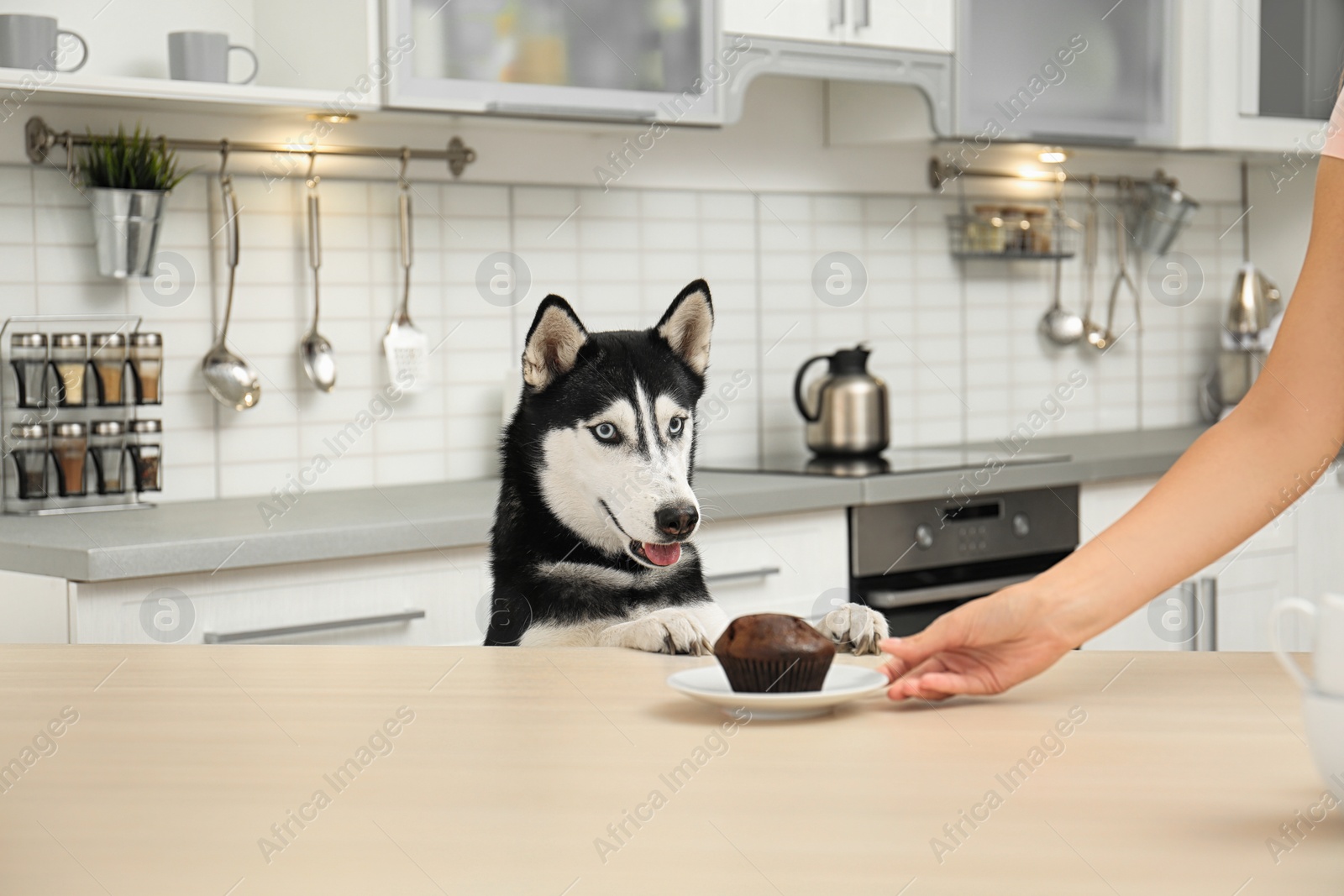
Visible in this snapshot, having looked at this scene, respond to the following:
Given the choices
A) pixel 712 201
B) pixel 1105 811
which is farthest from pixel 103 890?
pixel 712 201

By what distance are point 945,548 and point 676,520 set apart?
1.24 m

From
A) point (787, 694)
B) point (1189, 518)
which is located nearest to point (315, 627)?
point (787, 694)

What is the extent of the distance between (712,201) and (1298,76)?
5.01 ft

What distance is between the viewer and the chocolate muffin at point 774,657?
34.2 inches

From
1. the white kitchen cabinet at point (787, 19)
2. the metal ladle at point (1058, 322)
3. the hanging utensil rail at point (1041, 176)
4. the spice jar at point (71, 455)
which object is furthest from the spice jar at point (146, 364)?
the metal ladle at point (1058, 322)

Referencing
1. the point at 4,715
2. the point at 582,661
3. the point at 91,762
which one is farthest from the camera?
the point at 582,661

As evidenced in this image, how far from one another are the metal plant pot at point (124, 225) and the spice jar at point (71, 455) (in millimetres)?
263

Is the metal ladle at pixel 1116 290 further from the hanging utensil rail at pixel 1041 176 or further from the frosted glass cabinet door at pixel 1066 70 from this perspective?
the frosted glass cabinet door at pixel 1066 70

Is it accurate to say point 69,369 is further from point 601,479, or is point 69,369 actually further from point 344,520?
point 601,479

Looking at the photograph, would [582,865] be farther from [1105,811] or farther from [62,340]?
[62,340]

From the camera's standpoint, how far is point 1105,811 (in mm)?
685

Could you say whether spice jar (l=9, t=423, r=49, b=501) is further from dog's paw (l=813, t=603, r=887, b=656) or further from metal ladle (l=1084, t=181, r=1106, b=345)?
metal ladle (l=1084, t=181, r=1106, b=345)

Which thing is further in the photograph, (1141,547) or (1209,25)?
(1209,25)

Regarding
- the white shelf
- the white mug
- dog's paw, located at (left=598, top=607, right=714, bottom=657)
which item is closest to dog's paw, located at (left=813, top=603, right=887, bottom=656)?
dog's paw, located at (left=598, top=607, right=714, bottom=657)
